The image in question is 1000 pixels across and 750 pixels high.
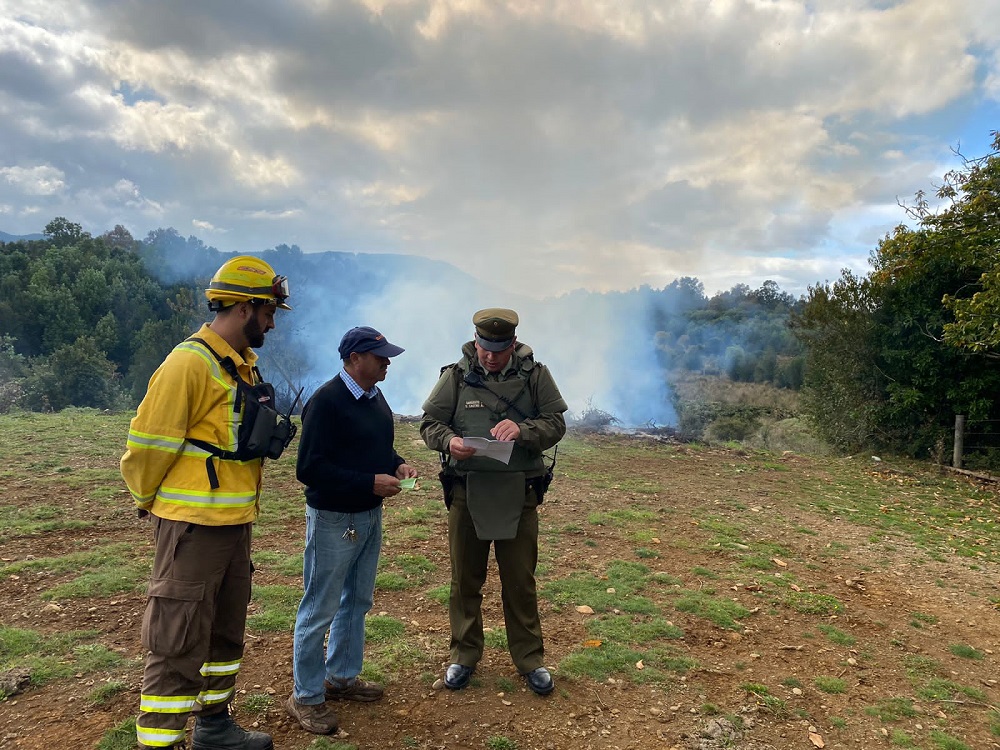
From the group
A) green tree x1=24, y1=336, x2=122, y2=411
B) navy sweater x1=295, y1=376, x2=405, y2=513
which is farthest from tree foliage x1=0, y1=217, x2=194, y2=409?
navy sweater x1=295, y1=376, x2=405, y2=513

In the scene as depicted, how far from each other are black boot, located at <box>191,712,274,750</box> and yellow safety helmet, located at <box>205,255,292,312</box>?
2034 mm

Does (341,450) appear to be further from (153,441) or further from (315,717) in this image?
(315,717)

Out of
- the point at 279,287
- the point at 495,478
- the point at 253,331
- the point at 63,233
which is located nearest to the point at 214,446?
Answer: the point at 253,331

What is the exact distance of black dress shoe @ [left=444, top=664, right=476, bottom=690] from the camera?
3.67m

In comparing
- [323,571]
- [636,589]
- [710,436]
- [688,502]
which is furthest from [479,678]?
[710,436]

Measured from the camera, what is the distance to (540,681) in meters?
3.67

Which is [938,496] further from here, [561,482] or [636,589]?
[636,589]

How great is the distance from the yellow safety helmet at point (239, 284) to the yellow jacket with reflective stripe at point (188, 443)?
171mm

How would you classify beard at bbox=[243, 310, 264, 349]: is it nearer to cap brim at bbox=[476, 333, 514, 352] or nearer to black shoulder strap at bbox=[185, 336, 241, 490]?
black shoulder strap at bbox=[185, 336, 241, 490]

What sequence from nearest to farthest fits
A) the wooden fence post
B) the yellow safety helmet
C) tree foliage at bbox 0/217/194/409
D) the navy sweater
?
1. the yellow safety helmet
2. the navy sweater
3. the wooden fence post
4. tree foliage at bbox 0/217/194/409

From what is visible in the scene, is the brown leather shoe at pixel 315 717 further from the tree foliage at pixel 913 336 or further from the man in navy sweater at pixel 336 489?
the tree foliage at pixel 913 336

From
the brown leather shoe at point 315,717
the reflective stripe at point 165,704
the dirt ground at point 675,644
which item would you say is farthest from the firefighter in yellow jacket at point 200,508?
the dirt ground at point 675,644

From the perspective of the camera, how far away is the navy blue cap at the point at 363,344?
125 inches

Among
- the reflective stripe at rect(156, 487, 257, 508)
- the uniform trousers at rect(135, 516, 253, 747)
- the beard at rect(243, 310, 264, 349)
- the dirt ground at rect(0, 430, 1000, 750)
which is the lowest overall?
the dirt ground at rect(0, 430, 1000, 750)
